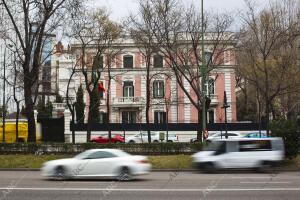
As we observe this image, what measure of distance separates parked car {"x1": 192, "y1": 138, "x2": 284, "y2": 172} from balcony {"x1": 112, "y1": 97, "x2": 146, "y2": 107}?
28581 mm

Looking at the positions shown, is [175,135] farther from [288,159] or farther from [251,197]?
[251,197]

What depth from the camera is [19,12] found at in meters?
23.1

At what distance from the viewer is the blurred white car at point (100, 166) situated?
14255 millimetres

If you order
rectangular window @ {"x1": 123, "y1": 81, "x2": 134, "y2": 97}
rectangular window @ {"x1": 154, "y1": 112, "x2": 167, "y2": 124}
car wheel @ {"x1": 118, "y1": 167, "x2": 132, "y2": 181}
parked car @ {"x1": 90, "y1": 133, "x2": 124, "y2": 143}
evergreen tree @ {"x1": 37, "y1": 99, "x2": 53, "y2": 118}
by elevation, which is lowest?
car wheel @ {"x1": 118, "y1": 167, "x2": 132, "y2": 181}

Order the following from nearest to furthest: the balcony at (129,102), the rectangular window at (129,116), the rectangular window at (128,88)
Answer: the balcony at (129,102) < the rectangular window at (129,116) < the rectangular window at (128,88)

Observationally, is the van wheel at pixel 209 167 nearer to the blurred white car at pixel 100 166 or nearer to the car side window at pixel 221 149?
the car side window at pixel 221 149

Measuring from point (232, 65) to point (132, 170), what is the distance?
3550 cm

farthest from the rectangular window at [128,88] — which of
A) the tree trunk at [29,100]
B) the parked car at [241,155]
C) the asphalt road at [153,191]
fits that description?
the asphalt road at [153,191]

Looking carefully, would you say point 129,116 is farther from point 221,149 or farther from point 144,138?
point 221,149

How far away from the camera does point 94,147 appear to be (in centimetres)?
2350

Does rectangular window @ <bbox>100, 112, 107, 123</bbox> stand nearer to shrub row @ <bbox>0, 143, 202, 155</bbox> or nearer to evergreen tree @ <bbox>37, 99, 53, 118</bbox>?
evergreen tree @ <bbox>37, 99, 53, 118</bbox>

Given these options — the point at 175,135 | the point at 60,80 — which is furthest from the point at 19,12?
the point at 60,80

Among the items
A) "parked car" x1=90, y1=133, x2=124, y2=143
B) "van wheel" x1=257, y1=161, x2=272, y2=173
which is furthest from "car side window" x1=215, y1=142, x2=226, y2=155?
"parked car" x1=90, y1=133, x2=124, y2=143

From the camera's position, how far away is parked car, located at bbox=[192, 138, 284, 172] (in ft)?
57.8
